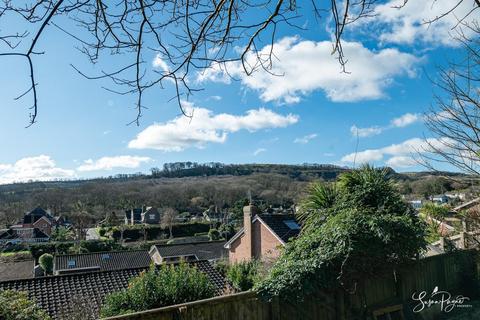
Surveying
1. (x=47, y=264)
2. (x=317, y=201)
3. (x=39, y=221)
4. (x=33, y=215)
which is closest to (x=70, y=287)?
(x=317, y=201)

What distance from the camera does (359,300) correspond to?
7.24 metres

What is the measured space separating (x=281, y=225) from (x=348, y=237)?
12994 millimetres

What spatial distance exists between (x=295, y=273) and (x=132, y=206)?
71195 mm

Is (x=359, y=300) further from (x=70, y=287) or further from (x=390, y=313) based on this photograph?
(x=70, y=287)

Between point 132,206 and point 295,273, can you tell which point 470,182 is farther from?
point 132,206

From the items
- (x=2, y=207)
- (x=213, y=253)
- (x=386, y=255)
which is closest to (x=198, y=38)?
(x=386, y=255)

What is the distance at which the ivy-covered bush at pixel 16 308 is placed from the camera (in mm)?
5938

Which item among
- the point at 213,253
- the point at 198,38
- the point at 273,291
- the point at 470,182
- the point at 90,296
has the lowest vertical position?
the point at 213,253

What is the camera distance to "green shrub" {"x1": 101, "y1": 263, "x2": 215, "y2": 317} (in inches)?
279

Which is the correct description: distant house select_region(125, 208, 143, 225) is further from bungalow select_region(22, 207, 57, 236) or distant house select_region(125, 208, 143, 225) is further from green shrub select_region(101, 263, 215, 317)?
green shrub select_region(101, 263, 215, 317)

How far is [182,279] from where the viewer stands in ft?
24.8

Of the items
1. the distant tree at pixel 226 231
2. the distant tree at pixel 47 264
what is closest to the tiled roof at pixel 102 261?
the distant tree at pixel 47 264

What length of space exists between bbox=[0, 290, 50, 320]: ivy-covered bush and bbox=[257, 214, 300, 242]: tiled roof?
13.1 metres

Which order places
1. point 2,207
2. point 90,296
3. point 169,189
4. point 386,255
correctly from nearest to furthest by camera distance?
point 386,255, point 90,296, point 2,207, point 169,189
